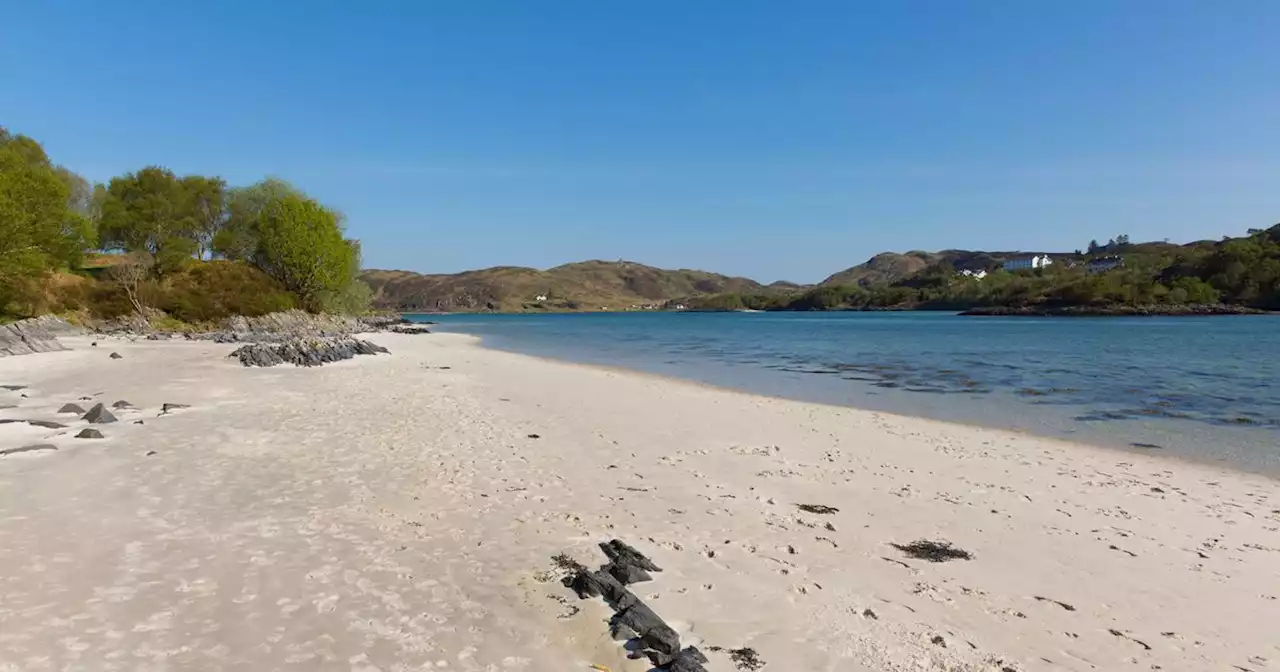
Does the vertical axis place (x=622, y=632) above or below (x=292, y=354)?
below

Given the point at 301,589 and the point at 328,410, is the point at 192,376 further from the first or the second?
the point at 301,589

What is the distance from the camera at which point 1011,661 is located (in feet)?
15.4

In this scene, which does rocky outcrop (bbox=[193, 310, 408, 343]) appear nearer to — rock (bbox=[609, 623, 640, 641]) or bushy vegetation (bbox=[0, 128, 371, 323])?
bushy vegetation (bbox=[0, 128, 371, 323])

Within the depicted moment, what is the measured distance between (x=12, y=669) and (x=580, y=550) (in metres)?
4.15

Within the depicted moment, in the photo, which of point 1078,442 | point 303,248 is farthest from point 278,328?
point 1078,442

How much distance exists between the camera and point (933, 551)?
6934 mm

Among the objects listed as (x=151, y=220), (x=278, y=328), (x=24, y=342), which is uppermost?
(x=151, y=220)

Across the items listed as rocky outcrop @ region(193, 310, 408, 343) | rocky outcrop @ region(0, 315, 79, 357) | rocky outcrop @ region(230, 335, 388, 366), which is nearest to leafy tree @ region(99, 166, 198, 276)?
rocky outcrop @ region(193, 310, 408, 343)

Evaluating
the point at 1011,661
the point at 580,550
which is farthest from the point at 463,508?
the point at 1011,661

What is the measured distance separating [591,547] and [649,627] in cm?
200

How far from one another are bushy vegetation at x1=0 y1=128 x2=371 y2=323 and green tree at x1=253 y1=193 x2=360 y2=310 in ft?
0.37

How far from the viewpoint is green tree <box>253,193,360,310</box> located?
196 ft

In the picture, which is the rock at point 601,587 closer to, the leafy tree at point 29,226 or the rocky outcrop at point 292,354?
the rocky outcrop at point 292,354

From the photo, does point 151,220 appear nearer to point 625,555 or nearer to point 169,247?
point 169,247
